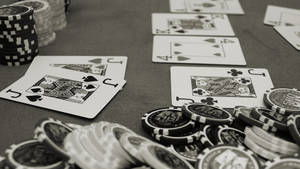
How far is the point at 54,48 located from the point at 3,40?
1.10 ft

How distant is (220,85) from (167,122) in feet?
1.53

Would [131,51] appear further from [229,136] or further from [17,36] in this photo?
[229,136]

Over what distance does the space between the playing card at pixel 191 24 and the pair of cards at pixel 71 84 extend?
507 mm

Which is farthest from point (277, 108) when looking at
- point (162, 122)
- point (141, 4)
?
point (141, 4)

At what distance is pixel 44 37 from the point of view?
2256 mm

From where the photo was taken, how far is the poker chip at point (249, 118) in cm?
148

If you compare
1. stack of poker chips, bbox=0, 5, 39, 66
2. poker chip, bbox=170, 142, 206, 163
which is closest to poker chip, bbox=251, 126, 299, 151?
poker chip, bbox=170, 142, 206, 163

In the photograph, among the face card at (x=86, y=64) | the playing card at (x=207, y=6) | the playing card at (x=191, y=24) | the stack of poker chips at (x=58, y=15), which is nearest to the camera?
the face card at (x=86, y=64)

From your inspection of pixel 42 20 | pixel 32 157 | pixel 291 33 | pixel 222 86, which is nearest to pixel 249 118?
pixel 222 86

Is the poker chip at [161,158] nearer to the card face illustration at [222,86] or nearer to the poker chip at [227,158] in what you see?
the poker chip at [227,158]

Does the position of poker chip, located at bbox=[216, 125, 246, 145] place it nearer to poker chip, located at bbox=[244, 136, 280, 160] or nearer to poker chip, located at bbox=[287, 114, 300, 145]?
poker chip, located at bbox=[244, 136, 280, 160]

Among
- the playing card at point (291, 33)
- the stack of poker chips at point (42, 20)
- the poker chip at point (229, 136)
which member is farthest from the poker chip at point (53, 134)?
the playing card at point (291, 33)

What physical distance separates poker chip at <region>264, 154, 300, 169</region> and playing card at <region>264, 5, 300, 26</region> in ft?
4.89

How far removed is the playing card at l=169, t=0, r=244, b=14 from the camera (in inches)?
110
